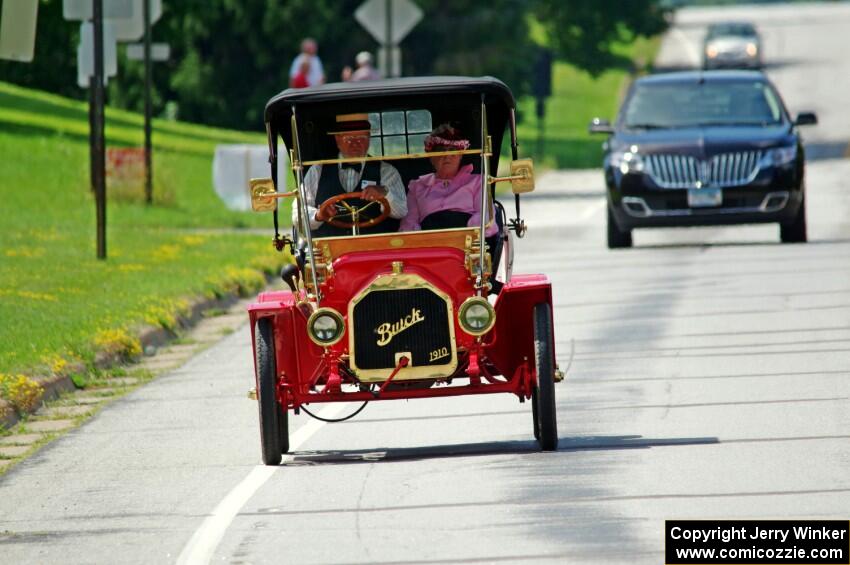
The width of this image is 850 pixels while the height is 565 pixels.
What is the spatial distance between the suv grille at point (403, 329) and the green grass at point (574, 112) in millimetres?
30017

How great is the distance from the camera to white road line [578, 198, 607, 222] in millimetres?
28812

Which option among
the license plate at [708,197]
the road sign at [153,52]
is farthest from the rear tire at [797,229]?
the road sign at [153,52]

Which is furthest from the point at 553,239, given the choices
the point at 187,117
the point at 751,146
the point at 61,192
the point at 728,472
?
the point at 187,117

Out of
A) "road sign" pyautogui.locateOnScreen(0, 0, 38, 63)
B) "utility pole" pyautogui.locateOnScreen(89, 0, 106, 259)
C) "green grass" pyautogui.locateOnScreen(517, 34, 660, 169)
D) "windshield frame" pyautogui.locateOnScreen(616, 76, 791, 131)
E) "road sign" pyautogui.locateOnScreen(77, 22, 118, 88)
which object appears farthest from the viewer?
"green grass" pyautogui.locateOnScreen(517, 34, 660, 169)

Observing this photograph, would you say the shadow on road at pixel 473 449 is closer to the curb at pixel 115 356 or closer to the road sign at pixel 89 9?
the curb at pixel 115 356

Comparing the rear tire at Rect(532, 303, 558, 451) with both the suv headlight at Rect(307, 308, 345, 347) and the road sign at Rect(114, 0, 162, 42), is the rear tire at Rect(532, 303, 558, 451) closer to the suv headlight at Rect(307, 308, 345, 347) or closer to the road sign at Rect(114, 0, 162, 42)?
the suv headlight at Rect(307, 308, 345, 347)

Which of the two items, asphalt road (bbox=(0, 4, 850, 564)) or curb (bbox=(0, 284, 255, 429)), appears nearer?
asphalt road (bbox=(0, 4, 850, 564))

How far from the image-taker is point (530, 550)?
8.30 m

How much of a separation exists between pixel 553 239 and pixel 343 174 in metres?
14.0

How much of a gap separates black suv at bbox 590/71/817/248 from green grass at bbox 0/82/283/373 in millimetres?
3833

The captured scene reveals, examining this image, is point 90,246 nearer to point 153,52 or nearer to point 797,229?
point 153,52

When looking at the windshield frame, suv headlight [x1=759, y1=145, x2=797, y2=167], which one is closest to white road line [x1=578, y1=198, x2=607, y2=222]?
the windshield frame

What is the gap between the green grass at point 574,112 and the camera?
44.3m

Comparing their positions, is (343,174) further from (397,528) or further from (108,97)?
(108,97)
